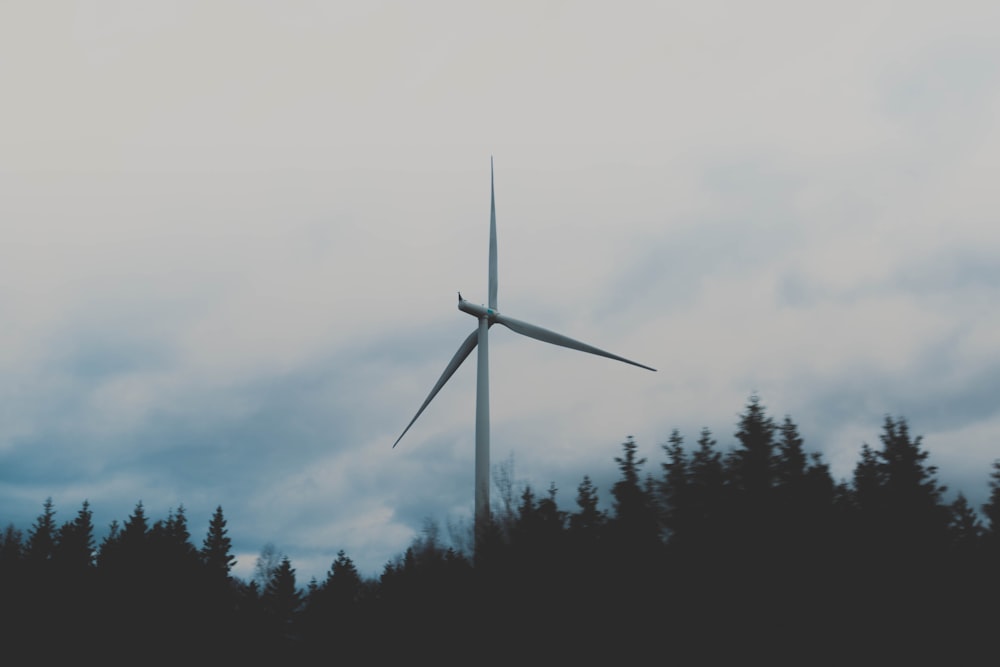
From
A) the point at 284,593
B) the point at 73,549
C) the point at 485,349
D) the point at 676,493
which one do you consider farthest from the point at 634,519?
the point at 73,549

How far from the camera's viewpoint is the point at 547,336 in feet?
137

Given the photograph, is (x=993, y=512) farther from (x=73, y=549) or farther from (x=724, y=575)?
(x=73, y=549)

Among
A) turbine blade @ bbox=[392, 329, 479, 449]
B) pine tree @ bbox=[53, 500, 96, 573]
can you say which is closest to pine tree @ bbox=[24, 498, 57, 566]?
pine tree @ bbox=[53, 500, 96, 573]

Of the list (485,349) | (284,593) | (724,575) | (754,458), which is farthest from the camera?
(284,593)

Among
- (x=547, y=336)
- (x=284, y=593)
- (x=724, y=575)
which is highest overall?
(x=547, y=336)

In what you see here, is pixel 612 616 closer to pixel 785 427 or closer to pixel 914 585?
pixel 914 585

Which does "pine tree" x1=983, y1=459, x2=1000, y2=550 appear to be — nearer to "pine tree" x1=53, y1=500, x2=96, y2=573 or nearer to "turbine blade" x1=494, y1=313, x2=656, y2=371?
"turbine blade" x1=494, y1=313, x2=656, y2=371

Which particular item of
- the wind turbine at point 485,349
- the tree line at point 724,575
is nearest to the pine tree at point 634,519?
the tree line at point 724,575

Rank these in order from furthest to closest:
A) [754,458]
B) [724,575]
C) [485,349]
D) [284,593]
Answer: [284,593]
[485,349]
[754,458]
[724,575]

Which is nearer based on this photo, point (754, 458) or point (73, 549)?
point (754, 458)

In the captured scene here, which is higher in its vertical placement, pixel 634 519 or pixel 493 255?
pixel 493 255

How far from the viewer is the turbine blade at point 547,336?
41.0m

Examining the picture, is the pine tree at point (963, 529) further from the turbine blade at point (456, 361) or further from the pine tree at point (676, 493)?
the turbine blade at point (456, 361)

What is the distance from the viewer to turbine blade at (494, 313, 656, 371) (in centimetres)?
4097
